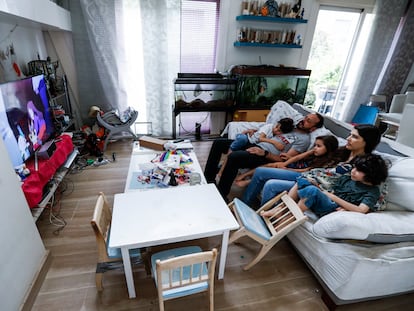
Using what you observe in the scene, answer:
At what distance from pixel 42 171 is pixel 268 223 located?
5.80ft

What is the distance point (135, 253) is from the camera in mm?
1253

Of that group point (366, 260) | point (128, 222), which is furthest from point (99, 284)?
point (366, 260)

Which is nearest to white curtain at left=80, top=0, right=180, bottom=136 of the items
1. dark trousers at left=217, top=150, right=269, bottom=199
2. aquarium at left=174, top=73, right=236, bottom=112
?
aquarium at left=174, top=73, right=236, bottom=112

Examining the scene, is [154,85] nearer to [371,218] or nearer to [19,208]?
[19,208]

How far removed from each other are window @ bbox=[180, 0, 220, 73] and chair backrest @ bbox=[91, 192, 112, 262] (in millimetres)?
2693

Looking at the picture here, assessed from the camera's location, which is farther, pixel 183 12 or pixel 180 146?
pixel 183 12

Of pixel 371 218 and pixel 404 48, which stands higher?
pixel 404 48

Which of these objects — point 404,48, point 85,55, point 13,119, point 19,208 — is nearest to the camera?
point 19,208

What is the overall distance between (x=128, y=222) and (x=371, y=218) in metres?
1.32

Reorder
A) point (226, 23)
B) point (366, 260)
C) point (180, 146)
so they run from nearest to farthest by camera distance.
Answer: point (366, 260) → point (180, 146) → point (226, 23)

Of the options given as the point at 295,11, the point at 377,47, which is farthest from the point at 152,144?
the point at 377,47

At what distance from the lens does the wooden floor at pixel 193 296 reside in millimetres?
1299

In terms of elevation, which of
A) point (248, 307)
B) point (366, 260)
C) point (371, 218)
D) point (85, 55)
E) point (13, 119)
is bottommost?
point (248, 307)

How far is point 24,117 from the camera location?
177 cm
